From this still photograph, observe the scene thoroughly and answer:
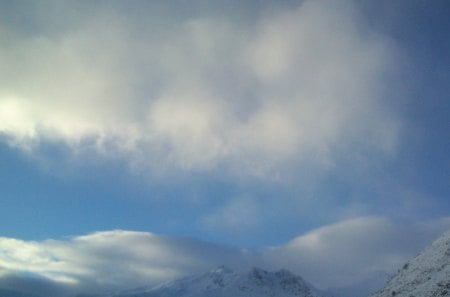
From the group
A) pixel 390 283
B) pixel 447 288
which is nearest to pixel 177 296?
pixel 390 283

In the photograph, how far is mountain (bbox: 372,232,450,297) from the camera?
58.8 m

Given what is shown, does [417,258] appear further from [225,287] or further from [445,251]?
[225,287]

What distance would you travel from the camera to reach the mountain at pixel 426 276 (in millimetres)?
58834

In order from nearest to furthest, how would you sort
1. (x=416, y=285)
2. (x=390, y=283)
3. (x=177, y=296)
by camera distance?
(x=416, y=285), (x=390, y=283), (x=177, y=296)

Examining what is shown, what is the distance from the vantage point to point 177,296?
195m

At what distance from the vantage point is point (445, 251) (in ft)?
229

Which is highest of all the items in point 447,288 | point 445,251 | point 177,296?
point 177,296

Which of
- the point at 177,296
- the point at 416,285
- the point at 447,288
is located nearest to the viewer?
the point at 447,288

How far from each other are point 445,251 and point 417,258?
26.7ft

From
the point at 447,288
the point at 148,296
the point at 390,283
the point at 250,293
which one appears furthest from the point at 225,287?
the point at 447,288

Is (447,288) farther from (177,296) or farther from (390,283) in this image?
(177,296)

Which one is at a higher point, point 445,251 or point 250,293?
point 250,293

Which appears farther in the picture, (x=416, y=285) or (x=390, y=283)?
(x=390, y=283)

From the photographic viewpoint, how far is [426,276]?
219 ft
